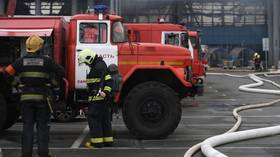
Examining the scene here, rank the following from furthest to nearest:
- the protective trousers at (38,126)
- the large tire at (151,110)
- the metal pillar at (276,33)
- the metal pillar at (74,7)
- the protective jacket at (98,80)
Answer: the metal pillar at (276,33) < the metal pillar at (74,7) < the large tire at (151,110) < the protective jacket at (98,80) < the protective trousers at (38,126)

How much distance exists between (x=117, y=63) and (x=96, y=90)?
114cm

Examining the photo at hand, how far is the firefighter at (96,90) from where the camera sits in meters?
9.26

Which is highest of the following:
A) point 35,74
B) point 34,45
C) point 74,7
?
point 74,7

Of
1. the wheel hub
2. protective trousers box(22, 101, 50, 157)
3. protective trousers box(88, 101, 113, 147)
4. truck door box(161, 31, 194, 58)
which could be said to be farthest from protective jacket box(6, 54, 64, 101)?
truck door box(161, 31, 194, 58)

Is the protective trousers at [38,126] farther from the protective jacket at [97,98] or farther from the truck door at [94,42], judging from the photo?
the truck door at [94,42]

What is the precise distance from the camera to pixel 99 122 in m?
9.38

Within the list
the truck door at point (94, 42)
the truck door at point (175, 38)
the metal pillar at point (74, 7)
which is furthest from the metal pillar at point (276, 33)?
the truck door at point (94, 42)

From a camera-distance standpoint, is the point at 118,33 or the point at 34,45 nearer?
the point at 34,45

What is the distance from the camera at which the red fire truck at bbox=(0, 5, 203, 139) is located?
10047 mm

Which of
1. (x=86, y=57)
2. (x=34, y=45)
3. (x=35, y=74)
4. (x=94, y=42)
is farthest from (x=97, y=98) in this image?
(x=34, y=45)

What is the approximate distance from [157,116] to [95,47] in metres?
1.70

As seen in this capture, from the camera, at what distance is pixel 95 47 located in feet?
33.7

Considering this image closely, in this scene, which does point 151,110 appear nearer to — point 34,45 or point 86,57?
point 86,57

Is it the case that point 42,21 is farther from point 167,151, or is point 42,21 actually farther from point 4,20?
point 167,151
